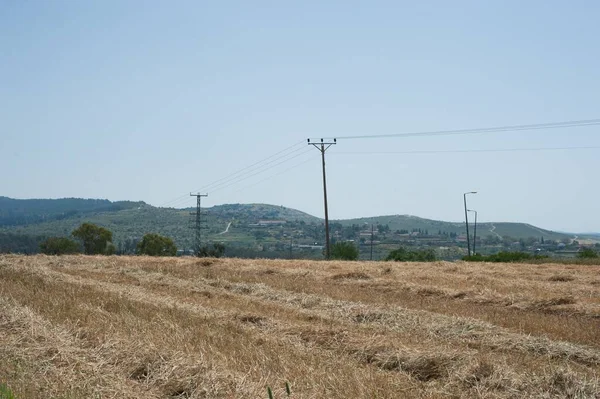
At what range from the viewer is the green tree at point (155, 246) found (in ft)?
234

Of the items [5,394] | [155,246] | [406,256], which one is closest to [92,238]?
[155,246]

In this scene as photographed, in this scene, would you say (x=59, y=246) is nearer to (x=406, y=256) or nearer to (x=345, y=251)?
(x=345, y=251)

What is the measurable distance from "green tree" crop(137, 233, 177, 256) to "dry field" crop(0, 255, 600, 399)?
163ft

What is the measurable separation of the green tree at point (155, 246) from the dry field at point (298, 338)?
4973 cm

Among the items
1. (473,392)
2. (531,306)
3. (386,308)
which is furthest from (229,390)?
(531,306)

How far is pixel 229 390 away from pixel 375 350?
302 cm

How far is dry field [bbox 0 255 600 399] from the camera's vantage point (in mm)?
7352

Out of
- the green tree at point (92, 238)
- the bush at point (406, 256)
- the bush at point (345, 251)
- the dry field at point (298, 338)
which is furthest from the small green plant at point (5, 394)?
the green tree at point (92, 238)

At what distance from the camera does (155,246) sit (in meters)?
71.8

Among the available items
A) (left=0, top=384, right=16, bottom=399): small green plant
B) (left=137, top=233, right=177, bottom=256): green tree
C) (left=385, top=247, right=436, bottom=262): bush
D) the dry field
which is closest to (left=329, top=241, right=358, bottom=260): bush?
(left=385, top=247, right=436, bottom=262): bush

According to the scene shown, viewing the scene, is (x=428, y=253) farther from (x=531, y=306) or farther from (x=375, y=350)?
(x=375, y=350)

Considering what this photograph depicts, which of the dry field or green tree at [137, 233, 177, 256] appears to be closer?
the dry field

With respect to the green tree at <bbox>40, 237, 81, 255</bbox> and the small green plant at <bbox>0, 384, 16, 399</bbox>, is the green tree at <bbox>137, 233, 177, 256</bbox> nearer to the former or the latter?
the green tree at <bbox>40, 237, 81, 255</bbox>

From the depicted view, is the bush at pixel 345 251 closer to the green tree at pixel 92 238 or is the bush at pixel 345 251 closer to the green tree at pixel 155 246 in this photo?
the green tree at pixel 155 246
